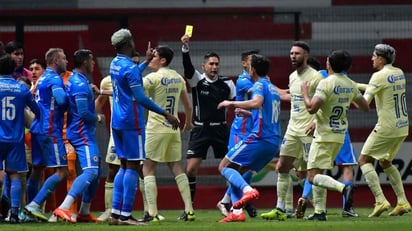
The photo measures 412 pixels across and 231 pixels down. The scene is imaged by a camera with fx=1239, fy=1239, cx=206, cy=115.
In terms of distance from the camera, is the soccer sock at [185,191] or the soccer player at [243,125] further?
the soccer player at [243,125]

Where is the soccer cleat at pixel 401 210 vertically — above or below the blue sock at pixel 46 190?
below

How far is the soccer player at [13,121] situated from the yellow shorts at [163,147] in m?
1.56

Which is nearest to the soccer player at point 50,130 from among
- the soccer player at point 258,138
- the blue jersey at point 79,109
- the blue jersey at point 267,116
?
the blue jersey at point 79,109

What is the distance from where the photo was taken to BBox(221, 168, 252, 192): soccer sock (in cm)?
1533

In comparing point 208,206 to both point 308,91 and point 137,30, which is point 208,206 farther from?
point 308,91

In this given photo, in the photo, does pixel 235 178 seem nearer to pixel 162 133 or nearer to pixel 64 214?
pixel 162 133

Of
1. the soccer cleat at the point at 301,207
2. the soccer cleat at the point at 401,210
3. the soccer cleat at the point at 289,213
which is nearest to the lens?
the soccer cleat at the point at 301,207

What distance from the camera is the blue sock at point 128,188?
14758mm

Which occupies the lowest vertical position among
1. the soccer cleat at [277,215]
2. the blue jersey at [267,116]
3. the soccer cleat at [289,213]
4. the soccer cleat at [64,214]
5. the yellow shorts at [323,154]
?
the soccer cleat at [289,213]

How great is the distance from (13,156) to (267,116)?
3314 millimetres

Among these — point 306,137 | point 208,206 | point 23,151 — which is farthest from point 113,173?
point 208,206

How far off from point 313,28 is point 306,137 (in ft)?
18.0

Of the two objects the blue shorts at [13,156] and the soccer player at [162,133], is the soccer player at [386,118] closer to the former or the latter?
the soccer player at [162,133]

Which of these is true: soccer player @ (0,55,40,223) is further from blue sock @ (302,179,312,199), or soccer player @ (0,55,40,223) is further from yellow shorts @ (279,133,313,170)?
blue sock @ (302,179,312,199)
